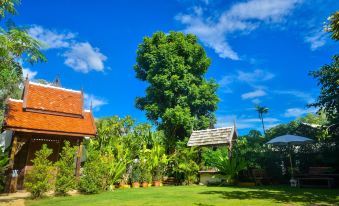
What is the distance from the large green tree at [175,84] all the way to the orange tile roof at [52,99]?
8.34 m

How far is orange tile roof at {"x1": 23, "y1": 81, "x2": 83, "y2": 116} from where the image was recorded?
668 inches

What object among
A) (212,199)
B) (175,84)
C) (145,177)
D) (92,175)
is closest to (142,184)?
(145,177)

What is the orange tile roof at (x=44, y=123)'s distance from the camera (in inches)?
578

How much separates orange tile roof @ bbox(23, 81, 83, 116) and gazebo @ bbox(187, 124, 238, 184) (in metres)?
9.00

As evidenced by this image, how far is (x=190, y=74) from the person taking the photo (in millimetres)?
26875

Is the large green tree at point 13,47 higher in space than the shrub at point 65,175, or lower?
higher

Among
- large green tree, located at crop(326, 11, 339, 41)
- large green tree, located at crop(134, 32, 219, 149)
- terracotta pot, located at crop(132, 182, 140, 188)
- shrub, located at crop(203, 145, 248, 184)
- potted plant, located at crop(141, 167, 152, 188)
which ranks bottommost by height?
terracotta pot, located at crop(132, 182, 140, 188)

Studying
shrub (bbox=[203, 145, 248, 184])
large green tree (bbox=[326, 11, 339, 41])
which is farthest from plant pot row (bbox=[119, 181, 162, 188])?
large green tree (bbox=[326, 11, 339, 41])

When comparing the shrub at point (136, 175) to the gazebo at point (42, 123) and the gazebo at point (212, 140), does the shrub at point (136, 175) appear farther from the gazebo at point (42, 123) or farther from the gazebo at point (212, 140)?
the gazebo at point (212, 140)

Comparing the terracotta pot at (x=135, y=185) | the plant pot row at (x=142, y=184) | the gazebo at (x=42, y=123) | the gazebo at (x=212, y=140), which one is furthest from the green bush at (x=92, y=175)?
the gazebo at (x=212, y=140)

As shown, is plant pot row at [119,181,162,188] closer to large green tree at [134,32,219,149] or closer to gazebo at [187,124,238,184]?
gazebo at [187,124,238,184]

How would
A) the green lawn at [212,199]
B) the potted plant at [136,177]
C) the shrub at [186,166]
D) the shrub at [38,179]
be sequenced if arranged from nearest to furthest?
the green lawn at [212,199]
the shrub at [38,179]
the potted plant at [136,177]
the shrub at [186,166]

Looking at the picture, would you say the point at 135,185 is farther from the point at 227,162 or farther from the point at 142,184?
the point at 227,162

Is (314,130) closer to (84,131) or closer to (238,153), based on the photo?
(238,153)
